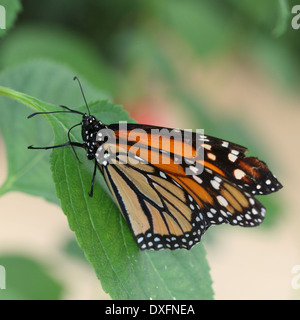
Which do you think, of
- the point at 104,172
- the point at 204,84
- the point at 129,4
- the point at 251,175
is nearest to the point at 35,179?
the point at 104,172

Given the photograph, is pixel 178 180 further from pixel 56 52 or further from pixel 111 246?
pixel 56 52

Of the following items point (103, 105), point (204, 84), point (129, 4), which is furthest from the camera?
point (204, 84)

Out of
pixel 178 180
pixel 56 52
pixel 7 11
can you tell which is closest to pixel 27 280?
pixel 178 180

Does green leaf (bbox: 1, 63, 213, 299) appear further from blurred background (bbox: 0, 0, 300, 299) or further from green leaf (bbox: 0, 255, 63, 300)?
blurred background (bbox: 0, 0, 300, 299)

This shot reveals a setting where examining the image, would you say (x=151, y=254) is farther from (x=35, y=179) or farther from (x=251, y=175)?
(x=35, y=179)

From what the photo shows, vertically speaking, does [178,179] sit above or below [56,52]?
Answer: below

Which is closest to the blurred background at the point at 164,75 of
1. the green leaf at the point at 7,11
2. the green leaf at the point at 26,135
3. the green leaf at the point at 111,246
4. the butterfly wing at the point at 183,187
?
the green leaf at the point at 26,135

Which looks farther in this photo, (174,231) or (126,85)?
(126,85)
